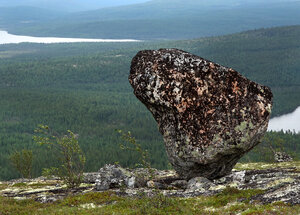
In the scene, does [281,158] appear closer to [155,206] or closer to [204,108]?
[204,108]

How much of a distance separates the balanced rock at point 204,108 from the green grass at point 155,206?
5.04 meters

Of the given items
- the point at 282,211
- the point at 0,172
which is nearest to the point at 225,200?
the point at 282,211

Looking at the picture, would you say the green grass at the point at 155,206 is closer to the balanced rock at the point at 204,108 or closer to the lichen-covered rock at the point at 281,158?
the balanced rock at the point at 204,108

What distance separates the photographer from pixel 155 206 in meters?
28.3

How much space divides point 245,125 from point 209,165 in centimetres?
562

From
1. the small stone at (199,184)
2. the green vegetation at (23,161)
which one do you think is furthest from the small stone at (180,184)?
the green vegetation at (23,161)

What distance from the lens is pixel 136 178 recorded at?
38.8 meters

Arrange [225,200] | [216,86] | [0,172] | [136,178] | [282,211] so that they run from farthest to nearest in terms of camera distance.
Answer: [0,172]
[136,178]
[216,86]
[225,200]
[282,211]

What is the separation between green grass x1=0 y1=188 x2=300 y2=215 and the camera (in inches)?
1015

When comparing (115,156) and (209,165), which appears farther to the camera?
(115,156)

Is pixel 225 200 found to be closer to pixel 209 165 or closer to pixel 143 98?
pixel 209 165

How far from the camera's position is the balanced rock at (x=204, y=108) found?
34.3m

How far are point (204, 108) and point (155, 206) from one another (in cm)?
1128

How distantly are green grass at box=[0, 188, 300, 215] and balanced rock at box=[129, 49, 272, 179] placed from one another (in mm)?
5035
